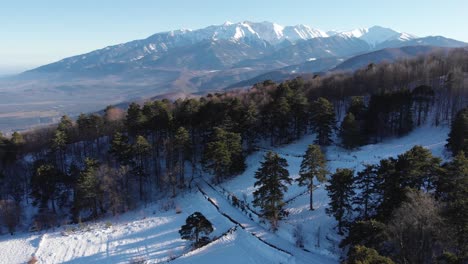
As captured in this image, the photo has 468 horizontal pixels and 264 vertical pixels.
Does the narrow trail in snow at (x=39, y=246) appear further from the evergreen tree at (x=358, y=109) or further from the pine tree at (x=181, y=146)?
the evergreen tree at (x=358, y=109)

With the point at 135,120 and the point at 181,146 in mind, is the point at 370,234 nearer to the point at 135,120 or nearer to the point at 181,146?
the point at 181,146

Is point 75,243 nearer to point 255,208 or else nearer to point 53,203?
point 53,203

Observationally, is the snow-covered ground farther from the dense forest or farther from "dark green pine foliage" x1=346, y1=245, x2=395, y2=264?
"dark green pine foliage" x1=346, y1=245, x2=395, y2=264

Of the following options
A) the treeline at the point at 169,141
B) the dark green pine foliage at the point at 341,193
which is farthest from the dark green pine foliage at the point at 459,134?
the dark green pine foliage at the point at 341,193

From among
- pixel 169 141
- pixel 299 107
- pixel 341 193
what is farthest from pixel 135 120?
pixel 341 193

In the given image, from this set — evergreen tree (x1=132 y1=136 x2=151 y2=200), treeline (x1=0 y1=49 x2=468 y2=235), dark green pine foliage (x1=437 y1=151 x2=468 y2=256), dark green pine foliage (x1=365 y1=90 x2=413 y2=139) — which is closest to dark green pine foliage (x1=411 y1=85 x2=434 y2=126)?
treeline (x1=0 y1=49 x2=468 y2=235)

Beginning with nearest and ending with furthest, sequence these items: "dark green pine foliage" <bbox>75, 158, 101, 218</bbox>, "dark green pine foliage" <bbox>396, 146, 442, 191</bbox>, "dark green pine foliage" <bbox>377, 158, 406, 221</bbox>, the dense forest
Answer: "dark green pine foliage" <bbox>377, 158, 406, 221</bbox> → "dark green pine foliage" <bbox>396, 146, 442, 191</bbox> → the dense forest → "dark green pine foliage" <bbox>75, 158, 101, 218</bbox>

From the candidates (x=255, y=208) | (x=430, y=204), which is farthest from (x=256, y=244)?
(x=430, y=204)
